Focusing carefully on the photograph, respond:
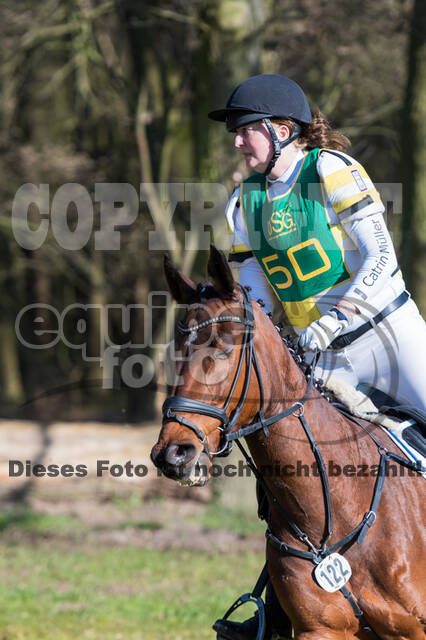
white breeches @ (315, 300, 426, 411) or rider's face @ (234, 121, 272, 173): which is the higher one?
rider's face @ (234, 121, 272, 173)

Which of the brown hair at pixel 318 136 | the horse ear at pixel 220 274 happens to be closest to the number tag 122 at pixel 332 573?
the horse ear at pixel 220 274

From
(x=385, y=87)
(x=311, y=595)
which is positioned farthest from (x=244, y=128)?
(x=385, y=87)

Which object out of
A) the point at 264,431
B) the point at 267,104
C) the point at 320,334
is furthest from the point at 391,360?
the point at 267,104

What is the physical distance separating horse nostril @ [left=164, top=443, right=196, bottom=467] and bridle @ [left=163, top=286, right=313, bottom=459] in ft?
0.21

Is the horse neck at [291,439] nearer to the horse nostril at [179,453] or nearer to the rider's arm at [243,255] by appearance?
the horse nostril at [179,453]

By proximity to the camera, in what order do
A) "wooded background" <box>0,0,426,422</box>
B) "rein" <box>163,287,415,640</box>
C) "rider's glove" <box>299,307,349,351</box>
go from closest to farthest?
"rein" <box>163,287,415,640</box>
"rider's glove" <box>299,307,349,351</box>
"wooded background" <box>0,0,426,422</box>

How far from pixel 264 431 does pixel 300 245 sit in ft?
3.40

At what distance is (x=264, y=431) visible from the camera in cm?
316

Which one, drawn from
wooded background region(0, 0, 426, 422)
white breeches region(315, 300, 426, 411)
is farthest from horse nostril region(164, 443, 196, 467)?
wooded background region(0, 0, 426, 422)

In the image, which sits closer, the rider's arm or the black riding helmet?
the black riding helmet

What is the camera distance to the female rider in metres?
3.65

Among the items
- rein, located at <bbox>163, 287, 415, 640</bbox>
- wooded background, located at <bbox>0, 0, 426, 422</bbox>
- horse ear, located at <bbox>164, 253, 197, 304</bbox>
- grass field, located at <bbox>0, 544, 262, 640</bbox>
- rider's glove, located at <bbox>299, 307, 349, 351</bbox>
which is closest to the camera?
rein, located at <bbox>163, 287, 415, 640</bbox>

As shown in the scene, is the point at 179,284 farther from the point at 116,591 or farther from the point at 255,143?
the point at 116,591

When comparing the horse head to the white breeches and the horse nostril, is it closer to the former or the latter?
the horse nostril
